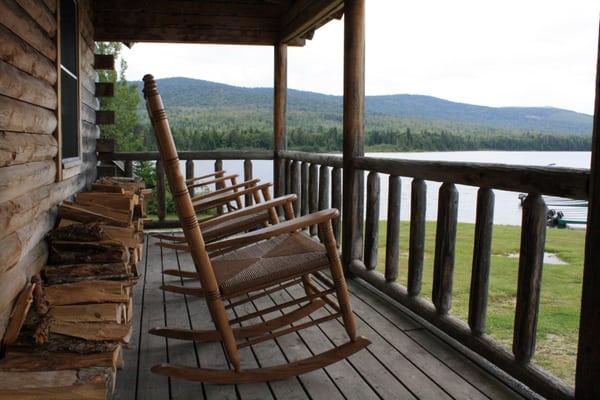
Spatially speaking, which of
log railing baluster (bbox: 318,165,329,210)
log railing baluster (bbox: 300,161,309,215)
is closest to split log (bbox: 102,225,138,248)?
log railing baluster (bbox: 318,165,329,210)

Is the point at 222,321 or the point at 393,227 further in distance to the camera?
the point at 393,227

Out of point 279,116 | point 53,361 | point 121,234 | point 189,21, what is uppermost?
point 189,21

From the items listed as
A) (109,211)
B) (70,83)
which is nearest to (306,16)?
(70,83)

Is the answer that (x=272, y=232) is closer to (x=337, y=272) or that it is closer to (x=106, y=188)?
(x=337, y=272)

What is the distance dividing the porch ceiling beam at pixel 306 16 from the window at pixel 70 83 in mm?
1809

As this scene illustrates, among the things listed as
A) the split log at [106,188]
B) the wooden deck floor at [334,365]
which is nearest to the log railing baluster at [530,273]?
the wooden deck floor at [334,365]

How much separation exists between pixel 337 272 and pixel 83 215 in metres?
1.63

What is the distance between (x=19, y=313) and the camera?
2162 millimetres

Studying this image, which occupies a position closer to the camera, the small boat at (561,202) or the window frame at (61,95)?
the small boat at (561,202)

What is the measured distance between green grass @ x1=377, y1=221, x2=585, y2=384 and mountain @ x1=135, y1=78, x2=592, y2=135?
178 centimetres

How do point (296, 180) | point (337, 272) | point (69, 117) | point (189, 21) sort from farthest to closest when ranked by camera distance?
point (189, 21) < point (296, 180) < point (69, 117) < point (337, 272)

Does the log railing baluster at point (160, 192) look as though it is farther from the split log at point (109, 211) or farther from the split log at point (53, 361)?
the split log at point (53, 361)

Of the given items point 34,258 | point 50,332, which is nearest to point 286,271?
point 50,332

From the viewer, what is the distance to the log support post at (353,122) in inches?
140
